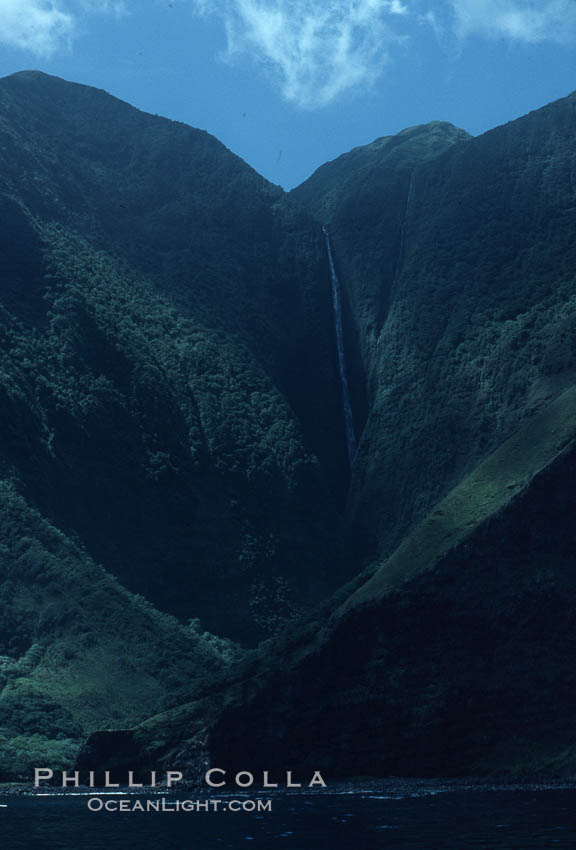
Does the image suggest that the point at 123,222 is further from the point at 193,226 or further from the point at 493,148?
the point at 493,148

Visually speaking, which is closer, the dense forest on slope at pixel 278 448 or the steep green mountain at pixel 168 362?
the dense forest on slope at pixel 278 448

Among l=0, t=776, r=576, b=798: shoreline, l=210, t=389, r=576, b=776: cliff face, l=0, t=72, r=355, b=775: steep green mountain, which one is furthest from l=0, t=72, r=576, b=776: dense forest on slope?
l=0, t=776, r=576, b=798: shoreline

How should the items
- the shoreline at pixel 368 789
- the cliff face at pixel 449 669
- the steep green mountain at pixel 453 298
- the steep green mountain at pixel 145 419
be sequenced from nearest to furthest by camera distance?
the shoreline at pixel 368 789
the cliff face at pixel 449 669
the steep green mountain at pixel 145 419
the steep green mountain at pixel 453 298

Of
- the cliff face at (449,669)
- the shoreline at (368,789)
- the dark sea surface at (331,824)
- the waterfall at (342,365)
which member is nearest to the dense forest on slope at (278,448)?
the cliff face at (449,669)

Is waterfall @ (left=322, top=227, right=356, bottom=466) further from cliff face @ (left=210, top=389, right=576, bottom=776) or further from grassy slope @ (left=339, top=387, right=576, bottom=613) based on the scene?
cliff face @ (left=210, top=389, right=576, bottom=776)

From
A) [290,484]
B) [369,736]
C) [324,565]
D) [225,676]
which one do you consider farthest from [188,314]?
[369,736]

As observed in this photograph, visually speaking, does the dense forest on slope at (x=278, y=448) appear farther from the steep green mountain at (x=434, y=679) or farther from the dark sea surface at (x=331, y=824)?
the dark sea surface at (x=331, y=824)

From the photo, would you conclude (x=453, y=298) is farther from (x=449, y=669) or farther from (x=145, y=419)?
(x=449, y=669)
